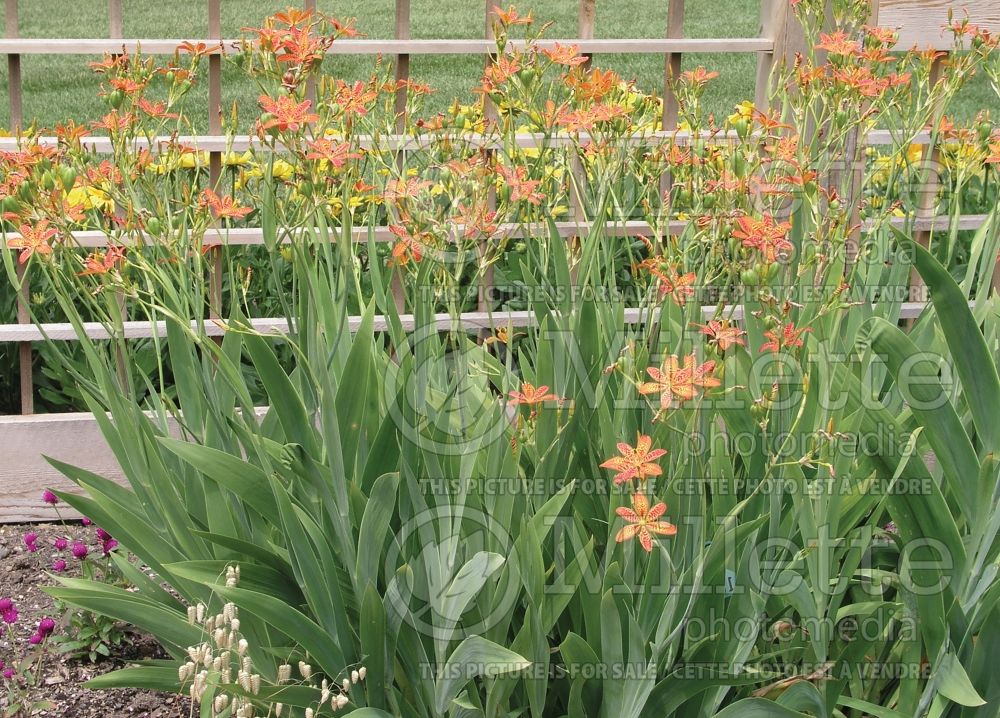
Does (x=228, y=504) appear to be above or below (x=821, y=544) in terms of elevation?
below

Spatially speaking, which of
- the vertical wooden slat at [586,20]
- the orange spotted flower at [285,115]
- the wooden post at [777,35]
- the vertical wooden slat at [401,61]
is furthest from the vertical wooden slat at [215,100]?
the wooden post at [777,35]

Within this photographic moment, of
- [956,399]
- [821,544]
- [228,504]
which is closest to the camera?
[821,544]

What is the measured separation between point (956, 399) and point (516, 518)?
2.87ft

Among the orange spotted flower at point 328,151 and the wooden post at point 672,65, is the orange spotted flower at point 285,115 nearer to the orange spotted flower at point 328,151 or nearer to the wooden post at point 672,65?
the orange spotted flower at point 328,151

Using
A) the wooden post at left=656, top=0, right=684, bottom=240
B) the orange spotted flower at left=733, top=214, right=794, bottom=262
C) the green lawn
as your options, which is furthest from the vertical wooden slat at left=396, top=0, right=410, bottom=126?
the green lawn

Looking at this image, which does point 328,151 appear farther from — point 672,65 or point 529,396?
point 672,65

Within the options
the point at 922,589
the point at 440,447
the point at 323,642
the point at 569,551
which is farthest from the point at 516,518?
the point at 922,589

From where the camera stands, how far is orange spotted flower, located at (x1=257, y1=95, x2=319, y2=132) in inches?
54.6

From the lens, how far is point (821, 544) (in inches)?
58.1

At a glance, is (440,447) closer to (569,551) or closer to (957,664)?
(569,551)

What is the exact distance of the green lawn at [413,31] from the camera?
23.9ft

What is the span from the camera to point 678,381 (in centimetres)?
129

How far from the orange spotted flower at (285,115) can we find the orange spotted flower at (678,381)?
54cm

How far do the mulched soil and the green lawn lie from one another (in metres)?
4.44
